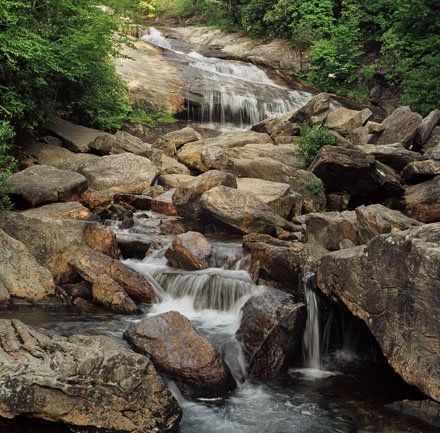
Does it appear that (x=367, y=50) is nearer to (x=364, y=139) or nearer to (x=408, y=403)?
(x=364, y=139)

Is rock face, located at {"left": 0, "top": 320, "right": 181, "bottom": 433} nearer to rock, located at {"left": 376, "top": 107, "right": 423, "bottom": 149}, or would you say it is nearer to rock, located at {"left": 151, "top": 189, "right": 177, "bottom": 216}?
rock, located at {"left": 151, "top": 189, "right": 177, "bottom": 216}

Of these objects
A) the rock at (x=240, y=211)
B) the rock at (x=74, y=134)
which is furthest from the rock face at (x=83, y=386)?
the rock at (x=74, y=134)

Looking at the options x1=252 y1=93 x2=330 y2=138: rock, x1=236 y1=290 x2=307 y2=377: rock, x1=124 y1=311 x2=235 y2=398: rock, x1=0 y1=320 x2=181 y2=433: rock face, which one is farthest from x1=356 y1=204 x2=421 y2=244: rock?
x1=252 y1=93 x2=330 y2=138: rock

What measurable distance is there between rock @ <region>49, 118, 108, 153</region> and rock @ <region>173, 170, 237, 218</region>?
6256 mm

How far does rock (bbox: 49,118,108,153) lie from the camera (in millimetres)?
18203

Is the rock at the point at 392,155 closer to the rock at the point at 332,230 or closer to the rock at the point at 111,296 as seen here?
the rock at the point at 332,230

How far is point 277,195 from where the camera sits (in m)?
13.8

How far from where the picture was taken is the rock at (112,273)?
9.63 metres

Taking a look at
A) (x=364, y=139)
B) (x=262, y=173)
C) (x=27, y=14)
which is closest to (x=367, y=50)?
(x=364, y=139)

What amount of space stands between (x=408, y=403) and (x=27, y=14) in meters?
14.6

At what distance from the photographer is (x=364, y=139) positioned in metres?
19.7

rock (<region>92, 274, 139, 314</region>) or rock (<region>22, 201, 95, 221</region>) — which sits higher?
rock (<region>22, 201, 95, 221</region>)

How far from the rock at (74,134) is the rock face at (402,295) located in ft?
41.8

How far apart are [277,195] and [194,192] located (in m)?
2.29
